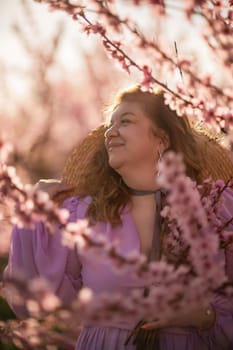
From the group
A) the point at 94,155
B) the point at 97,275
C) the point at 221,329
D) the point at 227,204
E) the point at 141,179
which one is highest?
the point at 94,155

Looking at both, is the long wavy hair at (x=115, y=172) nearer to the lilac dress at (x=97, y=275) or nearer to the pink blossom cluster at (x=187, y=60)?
the lilac dress at (x=97, y=275)

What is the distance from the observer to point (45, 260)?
220cm

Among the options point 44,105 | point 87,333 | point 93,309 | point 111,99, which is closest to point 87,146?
point 111,99

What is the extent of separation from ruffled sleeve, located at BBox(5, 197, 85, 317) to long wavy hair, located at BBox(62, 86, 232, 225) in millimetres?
90

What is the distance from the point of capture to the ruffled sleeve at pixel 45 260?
2186 millimetres

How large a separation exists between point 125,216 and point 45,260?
31 cm

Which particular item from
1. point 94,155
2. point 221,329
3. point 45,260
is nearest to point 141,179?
point 94,155

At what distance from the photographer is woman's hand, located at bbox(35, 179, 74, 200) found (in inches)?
86.5

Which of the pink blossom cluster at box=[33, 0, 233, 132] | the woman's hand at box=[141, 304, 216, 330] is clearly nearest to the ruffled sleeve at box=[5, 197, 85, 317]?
the woman's hand at box=[141, 304, 216, 330]

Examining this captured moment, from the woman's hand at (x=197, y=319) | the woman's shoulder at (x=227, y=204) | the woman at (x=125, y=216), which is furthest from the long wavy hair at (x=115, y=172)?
the woman's hand at (x=197, y=319)

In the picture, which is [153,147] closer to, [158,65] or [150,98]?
[150,98]

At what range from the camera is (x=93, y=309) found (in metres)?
1.10

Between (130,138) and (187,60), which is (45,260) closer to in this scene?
(130,138)

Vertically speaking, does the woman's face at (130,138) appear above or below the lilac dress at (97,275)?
above
